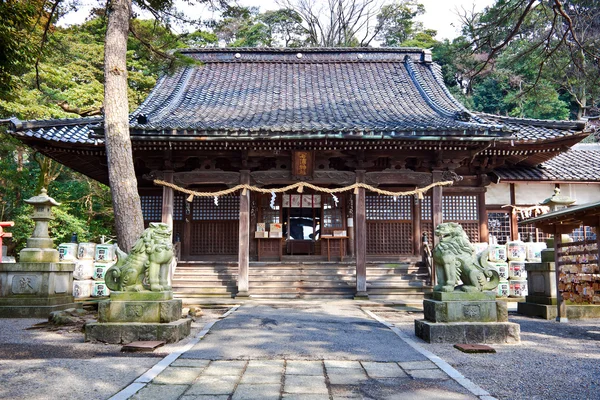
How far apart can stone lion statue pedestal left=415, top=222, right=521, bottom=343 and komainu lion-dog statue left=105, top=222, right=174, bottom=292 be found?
388 cm

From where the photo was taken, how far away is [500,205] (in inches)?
568

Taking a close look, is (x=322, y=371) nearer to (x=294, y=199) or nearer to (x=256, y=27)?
(x=294, y=199)

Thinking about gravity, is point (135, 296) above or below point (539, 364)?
above

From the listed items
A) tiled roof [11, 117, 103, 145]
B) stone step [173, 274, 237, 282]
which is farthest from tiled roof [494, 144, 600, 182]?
tiled roof [11, 117, 103, 145]

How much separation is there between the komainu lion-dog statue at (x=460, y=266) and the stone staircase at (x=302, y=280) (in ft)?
16.9

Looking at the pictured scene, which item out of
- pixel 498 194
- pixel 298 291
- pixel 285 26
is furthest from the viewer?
pixel 285 26

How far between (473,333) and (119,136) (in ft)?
21.1

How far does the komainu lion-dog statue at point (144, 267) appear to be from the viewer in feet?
20.3

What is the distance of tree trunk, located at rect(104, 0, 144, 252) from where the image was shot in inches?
289

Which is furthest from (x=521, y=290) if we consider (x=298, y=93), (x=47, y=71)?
(x=47, y=71)

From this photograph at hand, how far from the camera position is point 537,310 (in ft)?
29.2

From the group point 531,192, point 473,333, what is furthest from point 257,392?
point 531,192

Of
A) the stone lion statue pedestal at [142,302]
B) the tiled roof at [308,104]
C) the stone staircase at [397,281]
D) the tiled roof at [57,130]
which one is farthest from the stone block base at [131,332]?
the stone staircase at [397,281]

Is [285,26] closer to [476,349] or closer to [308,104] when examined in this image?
[308,104]
